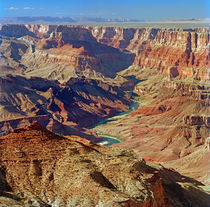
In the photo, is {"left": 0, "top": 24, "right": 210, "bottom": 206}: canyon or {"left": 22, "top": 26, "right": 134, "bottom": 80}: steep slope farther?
{"left": 22, "top": 26, "right": 134, "bottom": 80}: steep slope

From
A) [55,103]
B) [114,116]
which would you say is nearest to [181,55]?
[114,116]

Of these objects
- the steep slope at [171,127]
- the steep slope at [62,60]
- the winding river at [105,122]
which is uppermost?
the steep slope at [62,60]

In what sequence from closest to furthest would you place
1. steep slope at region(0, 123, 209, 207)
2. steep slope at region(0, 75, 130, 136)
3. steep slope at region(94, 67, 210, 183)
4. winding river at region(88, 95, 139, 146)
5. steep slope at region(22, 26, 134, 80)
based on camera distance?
steep slope at region(0, 123, 209, 207)
steep slope at region(94, 67, 210, 183)
winding river at region(88, 95, 139, 146)
steep slope at region(0, 75, 130, 136)
steep slope at region(22, 26, 134, 80)

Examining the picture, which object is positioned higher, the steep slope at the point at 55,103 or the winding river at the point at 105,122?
the steep slope at the point at 55,103

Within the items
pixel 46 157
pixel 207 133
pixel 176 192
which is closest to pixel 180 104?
pixel 207 133

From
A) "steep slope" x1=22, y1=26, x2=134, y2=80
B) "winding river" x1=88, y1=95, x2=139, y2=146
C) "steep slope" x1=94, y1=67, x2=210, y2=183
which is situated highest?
"steep slope" x1=22, y1=26, x2=134, y2=80

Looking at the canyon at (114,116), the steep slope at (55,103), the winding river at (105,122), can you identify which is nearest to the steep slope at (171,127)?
the canyon at (114,116)

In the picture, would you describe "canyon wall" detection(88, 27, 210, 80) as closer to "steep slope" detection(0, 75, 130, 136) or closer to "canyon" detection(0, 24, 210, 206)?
"canyon" detection(0, 24, 210, 206)

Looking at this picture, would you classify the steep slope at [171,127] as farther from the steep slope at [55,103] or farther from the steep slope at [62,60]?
the steep slope at [62,60]

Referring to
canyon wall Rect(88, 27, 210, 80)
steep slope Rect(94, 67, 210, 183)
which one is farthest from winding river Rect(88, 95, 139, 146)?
canyon wall Rect(88, 27, 210, 80)
